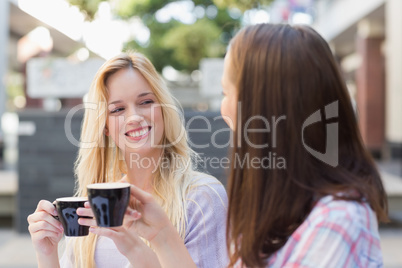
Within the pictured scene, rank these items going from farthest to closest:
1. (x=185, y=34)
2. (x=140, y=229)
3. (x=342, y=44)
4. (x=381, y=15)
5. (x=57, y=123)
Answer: (x=342, y=44) → (x=381, y=15) → (x=185, y=34) → (x=57, y=123) → (x=140, y=229)

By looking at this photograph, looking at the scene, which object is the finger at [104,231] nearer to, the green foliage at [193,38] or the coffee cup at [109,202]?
the coffee cup at [109,202]

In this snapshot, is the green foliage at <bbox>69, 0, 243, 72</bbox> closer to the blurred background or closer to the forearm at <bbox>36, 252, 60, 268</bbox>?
the blurred background

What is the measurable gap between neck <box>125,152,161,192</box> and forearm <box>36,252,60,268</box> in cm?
41

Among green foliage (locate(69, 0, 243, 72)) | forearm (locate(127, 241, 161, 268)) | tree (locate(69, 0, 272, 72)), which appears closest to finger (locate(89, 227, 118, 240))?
forearm (locate(127, 241, 161, 268))

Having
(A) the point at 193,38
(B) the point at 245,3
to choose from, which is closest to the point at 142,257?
(B) the point at 245,3

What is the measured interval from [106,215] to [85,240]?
0.64 meters

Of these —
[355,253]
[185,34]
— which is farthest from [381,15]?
[355,253]

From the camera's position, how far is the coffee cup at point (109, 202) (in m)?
1.01

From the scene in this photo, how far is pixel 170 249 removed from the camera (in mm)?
1184

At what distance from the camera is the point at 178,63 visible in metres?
17.9

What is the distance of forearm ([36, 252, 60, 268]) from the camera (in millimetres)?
1416

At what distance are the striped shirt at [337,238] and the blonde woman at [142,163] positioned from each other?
2.14 feet

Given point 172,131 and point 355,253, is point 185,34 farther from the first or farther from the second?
point 355,253

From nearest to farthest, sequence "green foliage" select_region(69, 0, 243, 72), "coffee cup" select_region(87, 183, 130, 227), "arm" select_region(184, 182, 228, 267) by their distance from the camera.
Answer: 1. "coffee cup" select_region(87, 183, 130, 227)
2. "arm" select_region(184, 182, 228, 267)
3. "green foliage" select_region(69, 0, 243, 72)
